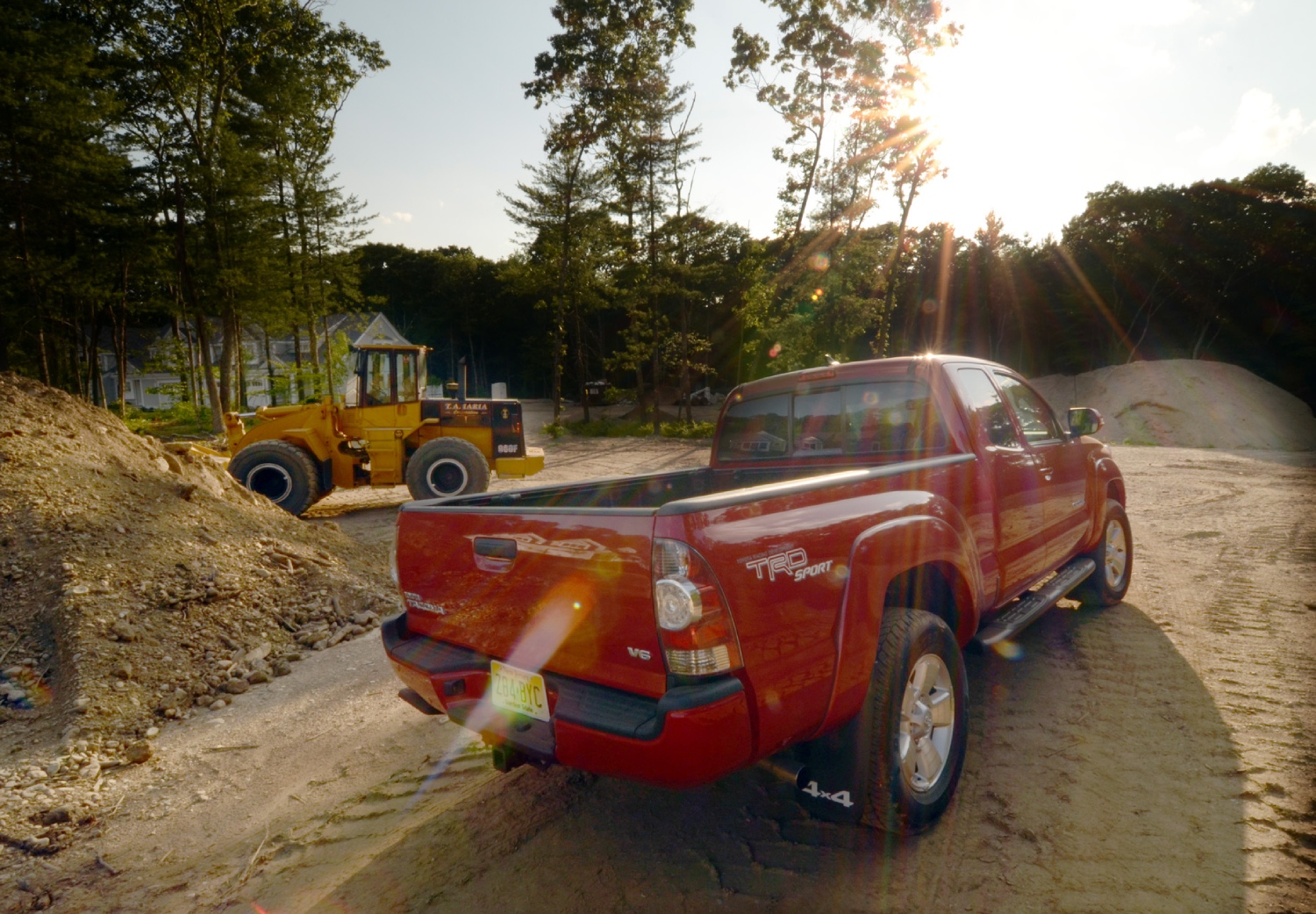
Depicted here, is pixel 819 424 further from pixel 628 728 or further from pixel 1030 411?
pixel 628 728

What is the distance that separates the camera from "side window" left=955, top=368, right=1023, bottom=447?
3816 millimetres

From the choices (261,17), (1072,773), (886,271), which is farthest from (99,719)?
(886,271)

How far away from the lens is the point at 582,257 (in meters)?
25.5

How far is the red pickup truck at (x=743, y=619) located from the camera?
2.09 metres

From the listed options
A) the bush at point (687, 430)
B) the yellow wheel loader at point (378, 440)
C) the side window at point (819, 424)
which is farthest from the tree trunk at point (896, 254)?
the side window at point (819, 424)

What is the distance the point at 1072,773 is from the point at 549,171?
24.9m

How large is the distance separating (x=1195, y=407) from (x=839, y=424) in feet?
111

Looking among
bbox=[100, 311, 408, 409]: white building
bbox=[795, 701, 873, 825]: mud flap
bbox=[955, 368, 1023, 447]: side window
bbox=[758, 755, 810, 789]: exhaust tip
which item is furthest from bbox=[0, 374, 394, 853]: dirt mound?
bbox=[100, 311, 408, 409]: white building

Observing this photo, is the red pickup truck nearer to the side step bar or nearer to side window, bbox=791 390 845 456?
the side step bar

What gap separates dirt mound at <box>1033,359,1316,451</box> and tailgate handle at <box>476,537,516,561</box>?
97.4 feet

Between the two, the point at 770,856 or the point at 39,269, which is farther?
the point at 39,269

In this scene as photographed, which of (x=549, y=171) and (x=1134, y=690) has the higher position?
(x=549, y=171)

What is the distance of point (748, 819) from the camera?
2.88 m

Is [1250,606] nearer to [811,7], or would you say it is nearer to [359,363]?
[359,363]
